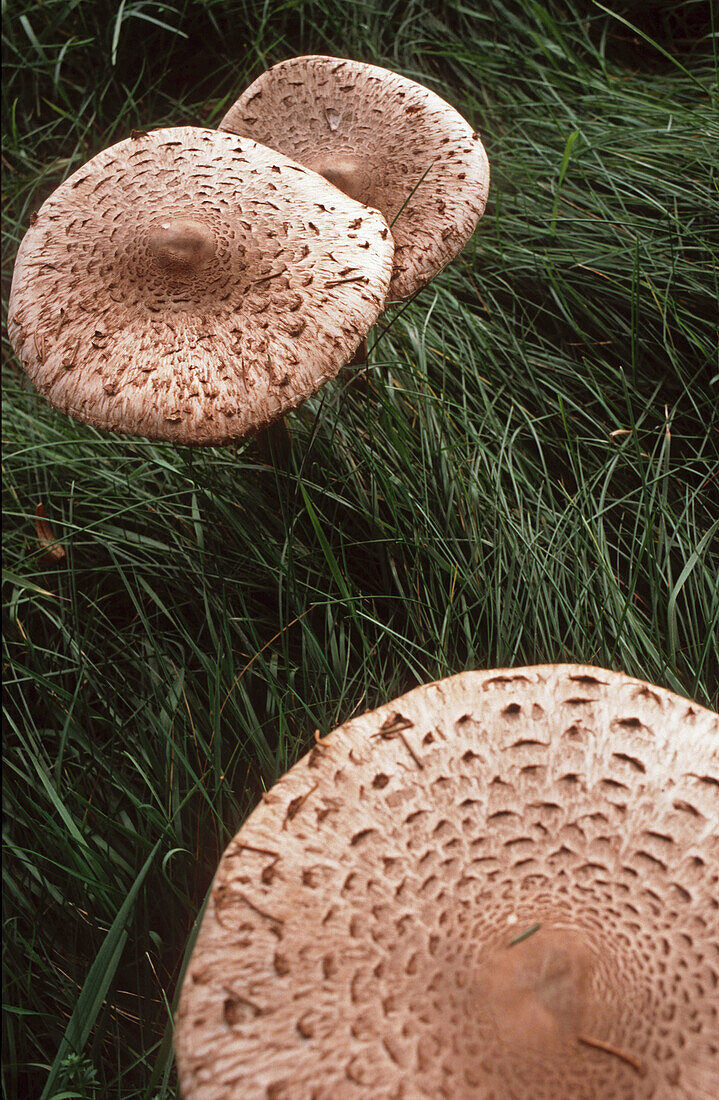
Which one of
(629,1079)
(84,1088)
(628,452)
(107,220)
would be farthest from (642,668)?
(107,220)

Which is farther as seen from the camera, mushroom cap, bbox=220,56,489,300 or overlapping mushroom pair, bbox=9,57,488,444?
mushroom cap, bbox=220,56,489,300

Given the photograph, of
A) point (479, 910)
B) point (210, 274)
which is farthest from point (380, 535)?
point (479, 910)

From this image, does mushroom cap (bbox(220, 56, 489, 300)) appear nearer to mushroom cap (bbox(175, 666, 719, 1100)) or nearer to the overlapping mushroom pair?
the overlapping mushroom pair

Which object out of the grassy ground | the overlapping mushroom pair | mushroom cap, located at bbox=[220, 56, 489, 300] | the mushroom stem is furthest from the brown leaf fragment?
the mushroom stem

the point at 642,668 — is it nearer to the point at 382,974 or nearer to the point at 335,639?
the point at 335,639

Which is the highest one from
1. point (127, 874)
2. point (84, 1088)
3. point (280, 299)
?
point (280, 299)
